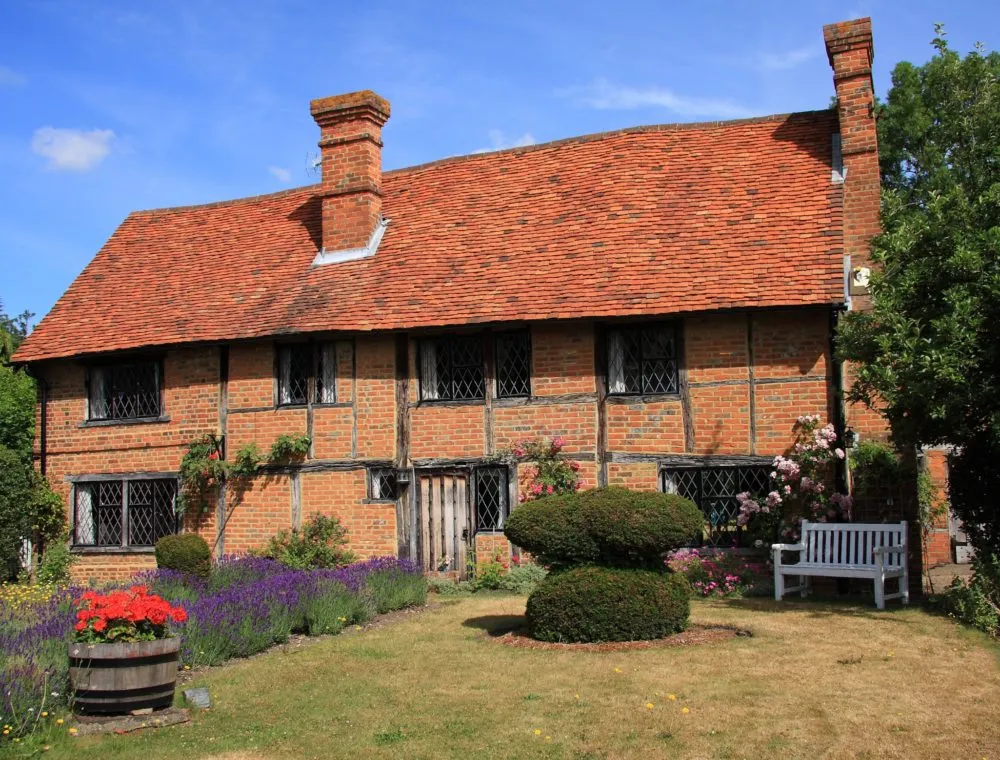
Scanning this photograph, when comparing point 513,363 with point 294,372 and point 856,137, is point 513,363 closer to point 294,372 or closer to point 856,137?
point 294,372

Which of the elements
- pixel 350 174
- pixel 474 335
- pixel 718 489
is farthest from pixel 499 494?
pixel 350 174

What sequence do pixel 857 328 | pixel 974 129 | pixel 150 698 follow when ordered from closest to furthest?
pixel 150 698, pixel 857 328, pixel 974 129

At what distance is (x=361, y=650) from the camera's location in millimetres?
10500

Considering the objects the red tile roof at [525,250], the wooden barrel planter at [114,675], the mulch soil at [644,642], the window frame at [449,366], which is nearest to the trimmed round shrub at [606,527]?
A: the mulch soil at [644,642]

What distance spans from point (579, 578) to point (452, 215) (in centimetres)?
970

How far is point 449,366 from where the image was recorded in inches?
637

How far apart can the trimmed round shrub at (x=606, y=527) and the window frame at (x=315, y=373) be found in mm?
6901

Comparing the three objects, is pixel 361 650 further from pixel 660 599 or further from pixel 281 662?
pixel 660 599

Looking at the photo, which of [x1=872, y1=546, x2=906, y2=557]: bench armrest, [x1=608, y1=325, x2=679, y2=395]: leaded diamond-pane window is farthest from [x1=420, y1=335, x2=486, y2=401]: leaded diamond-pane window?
[x1=872, y1=546, x2=906, y2=557]: bench armrest

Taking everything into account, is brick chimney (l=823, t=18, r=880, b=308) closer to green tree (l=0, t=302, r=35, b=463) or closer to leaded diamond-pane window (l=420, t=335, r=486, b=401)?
leaded diamond-pane window (l=420, t=335, r=486, b=401)

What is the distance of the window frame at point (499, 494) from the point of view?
612 inches

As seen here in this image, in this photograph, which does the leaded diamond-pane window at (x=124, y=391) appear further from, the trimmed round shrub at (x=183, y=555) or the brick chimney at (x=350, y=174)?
the trimmed round shrub at (x=183, y=555)

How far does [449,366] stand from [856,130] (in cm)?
708

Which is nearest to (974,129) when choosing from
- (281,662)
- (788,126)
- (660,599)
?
(788,126)
